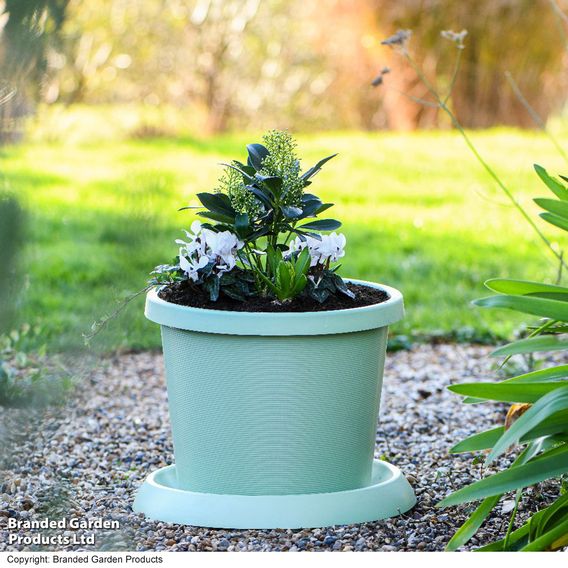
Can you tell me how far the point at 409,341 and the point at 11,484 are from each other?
1.89 meters

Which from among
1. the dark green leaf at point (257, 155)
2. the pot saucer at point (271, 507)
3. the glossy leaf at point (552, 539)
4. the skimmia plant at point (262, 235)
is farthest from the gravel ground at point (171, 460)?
the dark green leaf at point (257, 155)

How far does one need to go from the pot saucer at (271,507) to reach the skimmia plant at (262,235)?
1.31 feet

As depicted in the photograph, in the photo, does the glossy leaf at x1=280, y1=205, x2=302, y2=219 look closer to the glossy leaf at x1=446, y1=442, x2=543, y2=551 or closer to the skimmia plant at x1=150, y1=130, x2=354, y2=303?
the skimmia plant at x1=150, y1=130, x2=354, y2=303

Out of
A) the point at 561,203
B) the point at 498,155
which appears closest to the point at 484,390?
the point at 561,203

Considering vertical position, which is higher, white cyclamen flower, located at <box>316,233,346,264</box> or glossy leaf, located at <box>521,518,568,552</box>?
white cyclamen flower, located at <box>316,233,346,264</box>

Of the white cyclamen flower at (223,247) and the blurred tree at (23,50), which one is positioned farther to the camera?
the white cyclamen flower at (223,247)

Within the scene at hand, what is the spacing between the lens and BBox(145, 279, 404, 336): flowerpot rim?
5.71ft

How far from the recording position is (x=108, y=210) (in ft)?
2.21

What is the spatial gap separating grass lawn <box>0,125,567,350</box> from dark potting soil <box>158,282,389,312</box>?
15 centimetres

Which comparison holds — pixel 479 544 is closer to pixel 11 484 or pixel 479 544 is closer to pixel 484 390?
pixel 484 390

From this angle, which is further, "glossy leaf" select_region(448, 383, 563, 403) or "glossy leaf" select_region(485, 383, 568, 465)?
"glossy leaf" select_region(448, 383, 563, 403)

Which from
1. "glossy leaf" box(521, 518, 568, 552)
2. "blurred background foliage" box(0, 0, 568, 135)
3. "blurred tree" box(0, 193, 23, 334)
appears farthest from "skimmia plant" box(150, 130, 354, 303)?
"blurred background foliage" box(0, 0, 568, 135)

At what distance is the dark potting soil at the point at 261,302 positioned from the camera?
184cm

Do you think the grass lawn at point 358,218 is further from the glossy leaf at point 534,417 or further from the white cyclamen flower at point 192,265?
the glossy leaf at point 534,417
